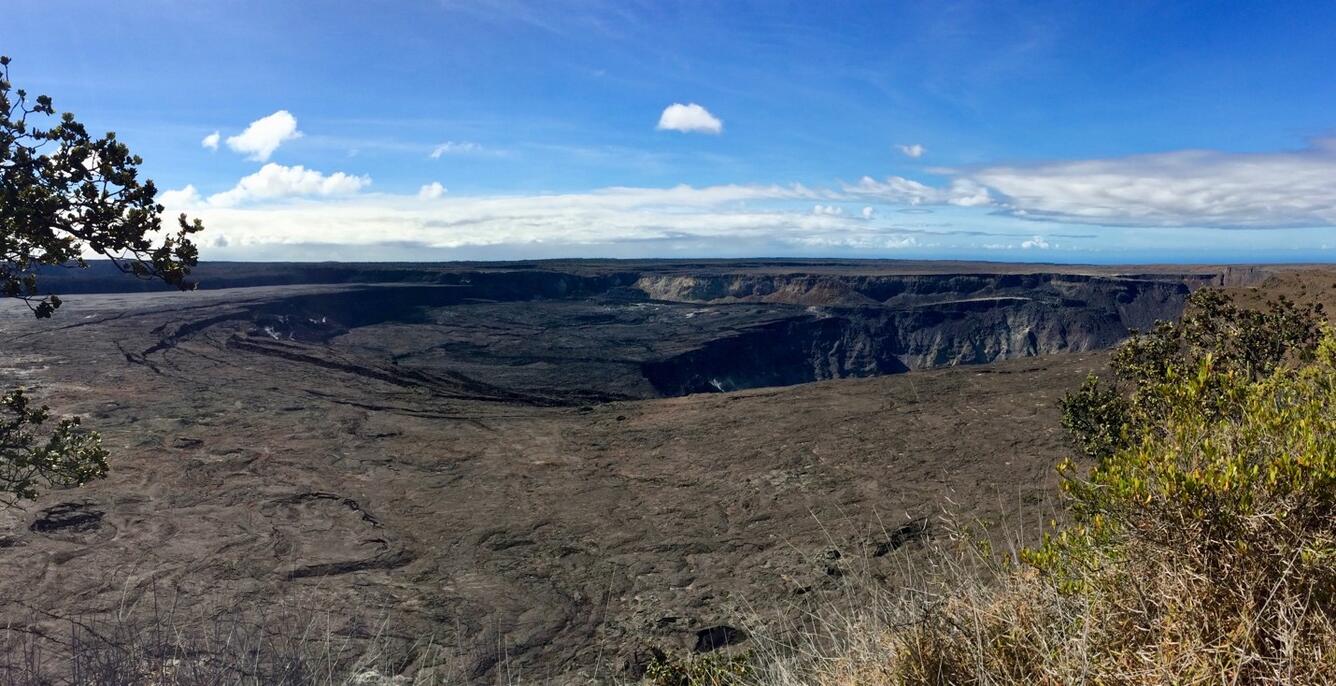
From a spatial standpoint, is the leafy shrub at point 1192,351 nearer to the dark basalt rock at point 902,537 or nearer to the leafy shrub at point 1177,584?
the dark basalt rock at point 902,537

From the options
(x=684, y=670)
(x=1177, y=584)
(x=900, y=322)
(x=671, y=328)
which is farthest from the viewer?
(x=900, y=322)

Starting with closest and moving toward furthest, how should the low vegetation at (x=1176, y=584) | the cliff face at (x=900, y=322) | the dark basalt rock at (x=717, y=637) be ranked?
the low vegetation at (x=1176, y=584), the dark basalt rock at (x=717, y=637), the cliff face at (x=900, y=322)

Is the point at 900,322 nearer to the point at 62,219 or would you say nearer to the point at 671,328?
the point at 671,328

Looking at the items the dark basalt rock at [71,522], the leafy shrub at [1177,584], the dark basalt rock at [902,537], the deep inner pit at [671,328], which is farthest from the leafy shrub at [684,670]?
the deep inner pit at [671,328]

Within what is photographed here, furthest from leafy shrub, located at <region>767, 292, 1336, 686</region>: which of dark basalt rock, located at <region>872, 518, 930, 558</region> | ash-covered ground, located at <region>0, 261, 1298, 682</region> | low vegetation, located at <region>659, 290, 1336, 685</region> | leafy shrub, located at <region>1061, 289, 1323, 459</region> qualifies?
dark basalt rock, located at <region>872, 518, 930, 558</region>

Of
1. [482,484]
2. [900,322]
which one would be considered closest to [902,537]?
[482,484]

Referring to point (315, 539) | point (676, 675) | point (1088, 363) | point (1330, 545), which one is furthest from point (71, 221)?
point (1088, 363)
